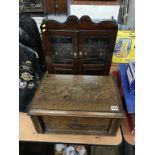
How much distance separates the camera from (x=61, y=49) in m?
1.02

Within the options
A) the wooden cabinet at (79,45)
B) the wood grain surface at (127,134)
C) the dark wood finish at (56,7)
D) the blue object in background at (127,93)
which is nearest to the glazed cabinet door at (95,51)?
the wooden cabinet at (79,45)

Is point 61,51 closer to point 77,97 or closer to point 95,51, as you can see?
point 95,51

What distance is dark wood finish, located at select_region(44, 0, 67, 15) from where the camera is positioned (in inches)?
52.5

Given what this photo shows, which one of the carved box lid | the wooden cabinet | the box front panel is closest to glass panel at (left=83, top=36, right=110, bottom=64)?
the wooden cabinet

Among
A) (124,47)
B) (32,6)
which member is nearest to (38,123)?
(124,47)

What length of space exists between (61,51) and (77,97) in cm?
32

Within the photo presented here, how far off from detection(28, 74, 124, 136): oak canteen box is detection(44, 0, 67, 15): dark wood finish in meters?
0.64

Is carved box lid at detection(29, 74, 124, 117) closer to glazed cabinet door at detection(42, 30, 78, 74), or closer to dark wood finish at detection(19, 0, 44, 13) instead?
glazed cabinet door at detection(42, 30, 78, 74)

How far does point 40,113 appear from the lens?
79cm

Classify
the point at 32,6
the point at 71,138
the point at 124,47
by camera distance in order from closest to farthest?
the point at 71,138 → the point at 124,47 → the point at 32,6
